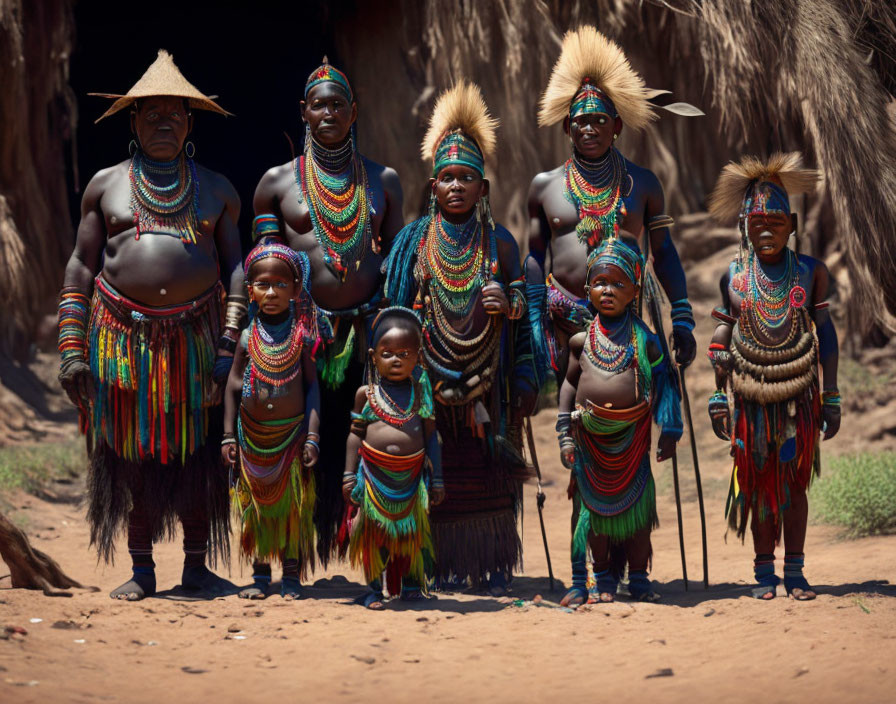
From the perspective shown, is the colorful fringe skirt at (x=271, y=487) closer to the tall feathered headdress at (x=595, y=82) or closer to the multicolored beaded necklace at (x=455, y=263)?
the multicolored beaded necklace at (x=455, y=263)

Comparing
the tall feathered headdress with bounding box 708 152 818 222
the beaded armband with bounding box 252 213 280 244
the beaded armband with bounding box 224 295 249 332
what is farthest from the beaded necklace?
the tall feathered headdress with bounding box 708 152 818 222

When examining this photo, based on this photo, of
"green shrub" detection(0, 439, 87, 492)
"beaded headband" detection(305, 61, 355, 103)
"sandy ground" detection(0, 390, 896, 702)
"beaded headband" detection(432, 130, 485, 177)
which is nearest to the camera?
"sandy ground" detection(0, 390, 896, 702)

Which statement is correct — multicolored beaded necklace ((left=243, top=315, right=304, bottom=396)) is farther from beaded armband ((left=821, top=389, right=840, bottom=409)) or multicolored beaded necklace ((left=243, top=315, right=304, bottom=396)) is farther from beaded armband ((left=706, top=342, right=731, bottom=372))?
Answer: beaded armband ((left=821, top=389, right=840, bottom=409))

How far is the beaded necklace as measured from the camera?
438 centimetres

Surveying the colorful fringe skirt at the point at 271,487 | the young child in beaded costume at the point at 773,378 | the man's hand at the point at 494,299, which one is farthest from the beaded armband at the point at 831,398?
the colorful fringe skirt at the point at 271,487

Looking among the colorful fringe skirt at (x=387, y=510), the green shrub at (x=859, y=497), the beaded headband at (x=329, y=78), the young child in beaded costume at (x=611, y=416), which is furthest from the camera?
the green shrub at (x=859, y=497)

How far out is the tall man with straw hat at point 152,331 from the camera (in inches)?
182

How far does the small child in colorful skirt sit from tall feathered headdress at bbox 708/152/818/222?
4.51ft

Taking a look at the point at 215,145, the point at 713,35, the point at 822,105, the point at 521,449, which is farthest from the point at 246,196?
the point at 521,449

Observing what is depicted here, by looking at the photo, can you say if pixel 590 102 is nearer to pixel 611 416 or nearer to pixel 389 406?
pixel 611 416

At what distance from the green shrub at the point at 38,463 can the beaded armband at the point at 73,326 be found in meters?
3.03

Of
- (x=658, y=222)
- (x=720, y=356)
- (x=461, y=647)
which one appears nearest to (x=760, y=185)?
(x=658, y=222)

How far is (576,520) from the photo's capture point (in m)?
4.59

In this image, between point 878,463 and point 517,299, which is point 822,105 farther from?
point 517,299
